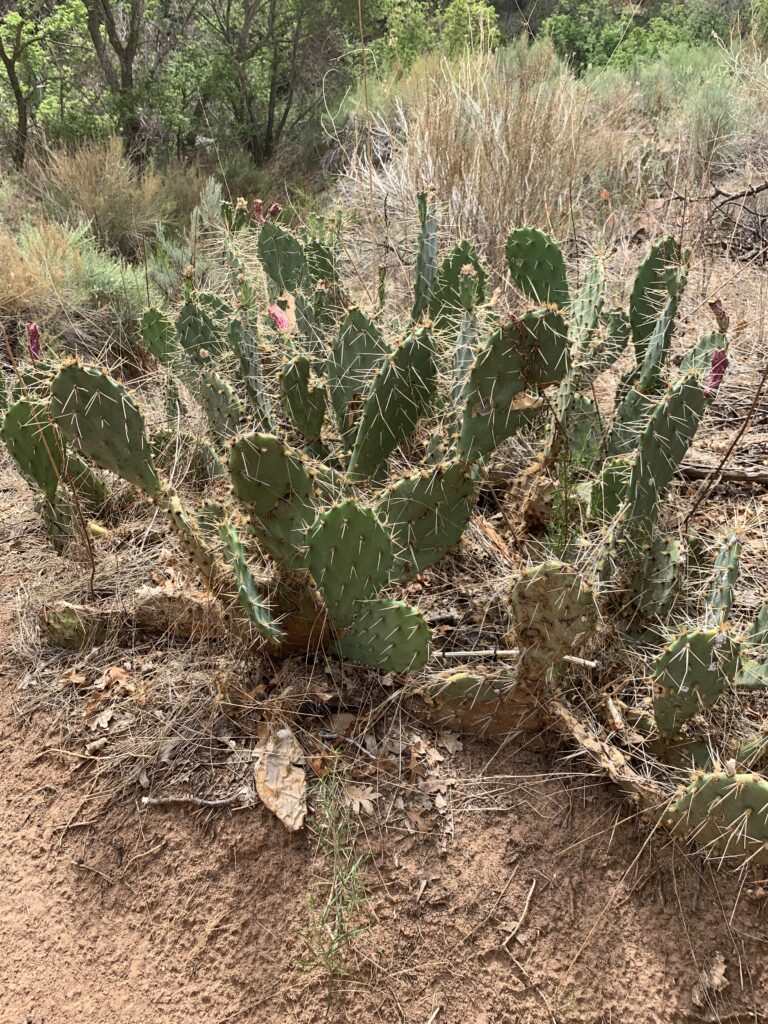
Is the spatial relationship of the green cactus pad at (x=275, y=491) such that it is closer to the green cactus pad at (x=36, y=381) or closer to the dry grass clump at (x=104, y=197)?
the green cactus pad at (x=36, y=381)

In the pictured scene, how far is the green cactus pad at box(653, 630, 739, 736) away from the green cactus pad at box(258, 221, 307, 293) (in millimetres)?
2024

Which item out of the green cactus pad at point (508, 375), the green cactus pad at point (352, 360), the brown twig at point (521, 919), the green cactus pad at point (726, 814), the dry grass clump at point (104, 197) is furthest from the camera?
the dry grass clump at point (104, 197)

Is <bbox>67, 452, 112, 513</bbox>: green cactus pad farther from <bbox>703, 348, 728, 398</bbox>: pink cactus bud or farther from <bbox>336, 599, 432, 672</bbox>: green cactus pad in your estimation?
<bbox>703, 348, 728, 398</bbox>: pink cactus bud

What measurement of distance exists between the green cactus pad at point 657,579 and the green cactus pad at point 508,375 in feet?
1.65

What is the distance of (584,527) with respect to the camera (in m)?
2.12

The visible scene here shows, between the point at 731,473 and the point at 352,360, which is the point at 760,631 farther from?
the point at 352,360

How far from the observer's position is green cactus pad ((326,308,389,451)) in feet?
7.48

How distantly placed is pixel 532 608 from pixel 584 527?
59 centimetres

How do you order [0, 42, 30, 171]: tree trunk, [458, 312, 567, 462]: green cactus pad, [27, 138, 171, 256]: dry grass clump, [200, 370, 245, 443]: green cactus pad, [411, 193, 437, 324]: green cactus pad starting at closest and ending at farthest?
[458, 312, 567, 462]: green cactus pad
[200, 370, 245, 443]: green cactus pad
[411, 193, 437, 324]: green cactus pad
[27, 138, 171, 256]: dry grass clump
[0, 42, 30, 171]: tree trunk

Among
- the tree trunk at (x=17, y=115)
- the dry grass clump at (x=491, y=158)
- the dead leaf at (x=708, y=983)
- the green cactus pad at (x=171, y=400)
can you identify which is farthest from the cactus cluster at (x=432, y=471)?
the tree trunk at (x=17, y=115)

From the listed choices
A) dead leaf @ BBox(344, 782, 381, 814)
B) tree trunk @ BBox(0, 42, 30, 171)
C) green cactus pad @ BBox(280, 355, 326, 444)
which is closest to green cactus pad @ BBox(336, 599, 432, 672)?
dead leaf @ BBox(344, 782, 381, 814)

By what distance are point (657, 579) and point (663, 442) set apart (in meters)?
0.38

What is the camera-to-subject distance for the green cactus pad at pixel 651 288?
2.33 meters

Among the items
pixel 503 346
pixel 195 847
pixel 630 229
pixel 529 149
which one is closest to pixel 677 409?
pixel 503 346
